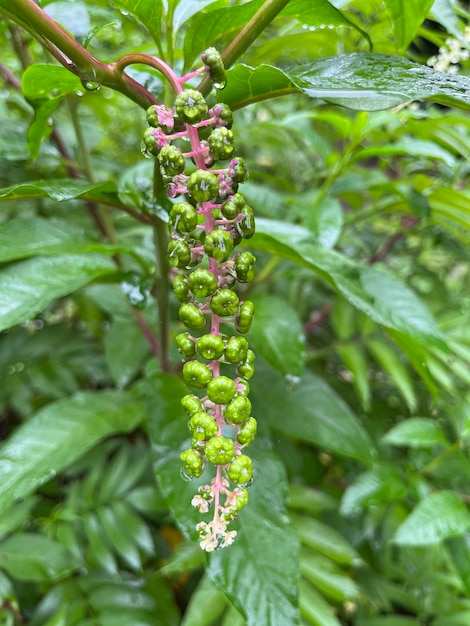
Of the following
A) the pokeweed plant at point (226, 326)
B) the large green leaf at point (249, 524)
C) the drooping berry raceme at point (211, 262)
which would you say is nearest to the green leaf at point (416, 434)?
the pokeweed plant at point (226, 326)

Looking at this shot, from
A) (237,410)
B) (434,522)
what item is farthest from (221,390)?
(434,522)

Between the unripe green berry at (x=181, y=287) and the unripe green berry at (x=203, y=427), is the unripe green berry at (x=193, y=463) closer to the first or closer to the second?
the unripe green berry at (x=203, y=427)

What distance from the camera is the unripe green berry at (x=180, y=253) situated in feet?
1.31

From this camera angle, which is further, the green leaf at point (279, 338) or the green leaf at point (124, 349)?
the green leaf at point (124, 349)

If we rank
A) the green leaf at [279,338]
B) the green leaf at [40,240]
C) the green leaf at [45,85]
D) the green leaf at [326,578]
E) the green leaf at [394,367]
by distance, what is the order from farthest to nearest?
the green leaf at [394,367], the green leaf at [326,578], the green leaf at [279,338], the green leaf at [40,240], the green leaf at [45,85]

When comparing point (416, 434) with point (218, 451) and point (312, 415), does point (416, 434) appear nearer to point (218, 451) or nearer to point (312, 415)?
point (312, 415)

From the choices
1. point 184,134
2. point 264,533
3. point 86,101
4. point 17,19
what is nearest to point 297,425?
point 264,533

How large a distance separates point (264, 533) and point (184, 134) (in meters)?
0.45

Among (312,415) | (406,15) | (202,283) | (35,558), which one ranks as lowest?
(35,558)

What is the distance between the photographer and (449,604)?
989 mm

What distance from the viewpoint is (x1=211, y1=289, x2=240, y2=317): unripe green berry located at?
1.30ft

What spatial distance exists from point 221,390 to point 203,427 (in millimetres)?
32

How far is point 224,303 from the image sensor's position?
15.7 inches

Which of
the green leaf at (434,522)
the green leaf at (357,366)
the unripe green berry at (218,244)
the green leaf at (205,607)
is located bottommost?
the green leaf at (205,607)
